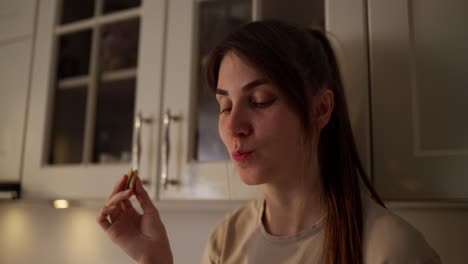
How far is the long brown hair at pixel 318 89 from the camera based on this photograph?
2.10ft

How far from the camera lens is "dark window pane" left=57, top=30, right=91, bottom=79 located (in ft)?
3.92

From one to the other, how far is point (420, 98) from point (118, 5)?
88cm

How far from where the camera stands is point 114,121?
1134 mm

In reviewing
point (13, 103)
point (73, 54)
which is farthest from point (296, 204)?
point (13, 103)

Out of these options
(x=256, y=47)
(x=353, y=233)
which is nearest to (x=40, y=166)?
(x=256, y=47)

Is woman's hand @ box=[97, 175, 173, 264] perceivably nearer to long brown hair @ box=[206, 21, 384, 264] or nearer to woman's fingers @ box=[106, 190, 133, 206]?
woman's fingers @ box=[106, 190, 133, 206]

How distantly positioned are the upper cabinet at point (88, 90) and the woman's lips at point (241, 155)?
1.28 feet

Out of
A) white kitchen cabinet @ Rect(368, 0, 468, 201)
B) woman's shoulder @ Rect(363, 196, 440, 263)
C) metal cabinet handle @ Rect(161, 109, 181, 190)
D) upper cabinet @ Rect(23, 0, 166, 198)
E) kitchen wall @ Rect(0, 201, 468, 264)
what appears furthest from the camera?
kitchen wall @ Rect(0, 201, 468, 264)

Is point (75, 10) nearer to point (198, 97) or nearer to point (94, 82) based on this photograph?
point (94, 82)

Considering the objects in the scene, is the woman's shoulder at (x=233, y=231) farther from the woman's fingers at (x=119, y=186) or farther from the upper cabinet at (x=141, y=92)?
the woman's fingers at (x=119, y=186)

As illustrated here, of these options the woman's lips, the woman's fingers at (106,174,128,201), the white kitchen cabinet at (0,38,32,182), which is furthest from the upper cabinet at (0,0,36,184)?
the woman's lips

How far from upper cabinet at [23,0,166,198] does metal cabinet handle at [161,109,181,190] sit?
84mm

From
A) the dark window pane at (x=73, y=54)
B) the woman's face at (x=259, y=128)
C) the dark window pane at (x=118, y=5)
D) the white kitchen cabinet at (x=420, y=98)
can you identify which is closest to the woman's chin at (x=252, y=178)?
the woman's face at (x=259, y=128)

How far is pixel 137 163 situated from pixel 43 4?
67 centimetres
